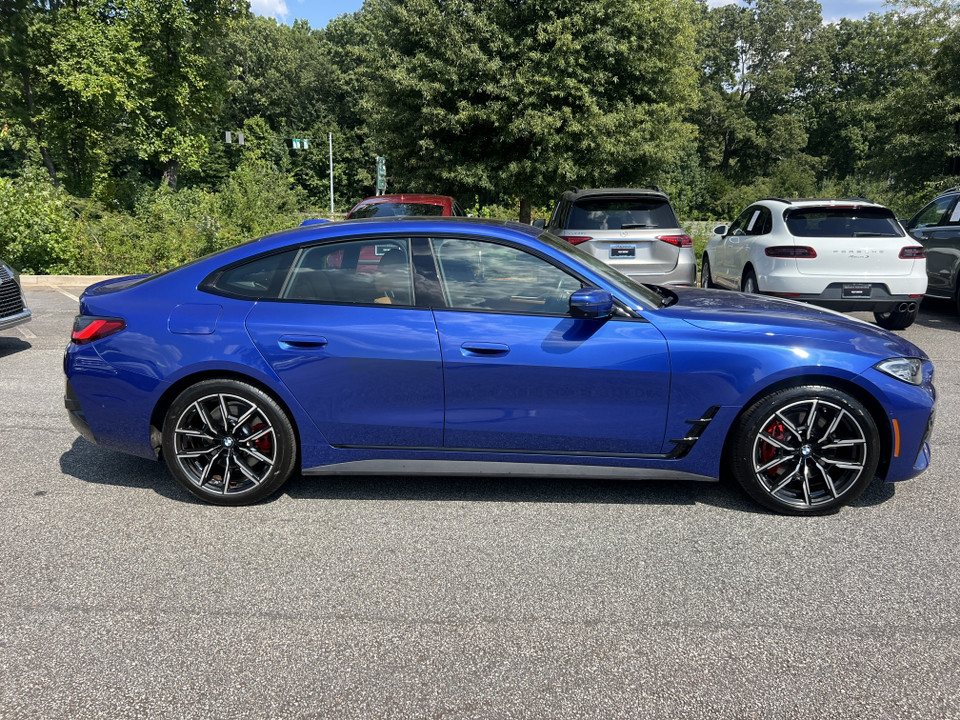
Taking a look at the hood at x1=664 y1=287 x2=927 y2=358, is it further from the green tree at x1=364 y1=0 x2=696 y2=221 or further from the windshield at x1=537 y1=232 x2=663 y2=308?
the green tree at x1=364 y1=0 x2=696 y2=221

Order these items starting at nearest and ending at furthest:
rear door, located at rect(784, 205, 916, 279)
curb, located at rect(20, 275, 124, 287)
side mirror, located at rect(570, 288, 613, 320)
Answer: side mirror, located at rect(570, 288, 613, 320) < rear door, located at rect(784, 205, 916, 279) < curb, located at rect(20, 275, 124, 287)

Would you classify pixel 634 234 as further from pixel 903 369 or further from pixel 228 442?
pixel 228 442

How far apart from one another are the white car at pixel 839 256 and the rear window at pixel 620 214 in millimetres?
1268

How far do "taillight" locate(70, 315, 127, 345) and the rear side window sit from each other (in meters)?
0.58

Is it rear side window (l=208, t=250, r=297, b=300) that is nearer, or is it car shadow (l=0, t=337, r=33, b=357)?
rear side window (l=208, t=250, r=297, b=300)

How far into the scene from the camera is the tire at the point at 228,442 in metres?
4.16

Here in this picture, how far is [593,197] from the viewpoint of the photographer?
984cm

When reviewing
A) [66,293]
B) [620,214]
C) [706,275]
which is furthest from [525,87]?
[66,293]

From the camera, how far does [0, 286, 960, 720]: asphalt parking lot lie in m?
2.65

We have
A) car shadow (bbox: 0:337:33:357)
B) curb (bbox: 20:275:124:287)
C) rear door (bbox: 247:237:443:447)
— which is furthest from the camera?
curb (bbox: 20:275:124:287)

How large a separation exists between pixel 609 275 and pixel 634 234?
5421 millimetres

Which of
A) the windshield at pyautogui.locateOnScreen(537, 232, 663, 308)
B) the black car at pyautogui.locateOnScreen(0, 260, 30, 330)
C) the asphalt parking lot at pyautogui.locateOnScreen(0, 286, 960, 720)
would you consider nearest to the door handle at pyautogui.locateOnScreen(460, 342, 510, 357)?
the windshield at pyautogui.locateOnScreen(537, 232, 663, 308)

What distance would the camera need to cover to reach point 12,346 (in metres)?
8.77

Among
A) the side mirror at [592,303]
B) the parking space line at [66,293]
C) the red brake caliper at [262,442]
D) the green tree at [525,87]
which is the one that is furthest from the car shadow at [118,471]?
the green tree at [525,87]
